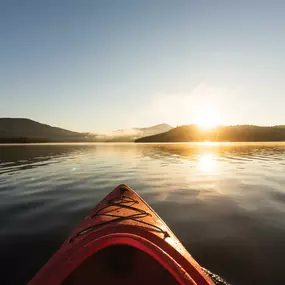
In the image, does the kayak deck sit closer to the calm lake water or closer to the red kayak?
the red kayak

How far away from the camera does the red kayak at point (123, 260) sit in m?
3.81

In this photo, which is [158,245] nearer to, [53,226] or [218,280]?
[218,280]

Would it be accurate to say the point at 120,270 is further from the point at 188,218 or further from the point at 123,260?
the point at 188,218

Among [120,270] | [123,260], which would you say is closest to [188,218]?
[123,260]

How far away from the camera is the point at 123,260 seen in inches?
196

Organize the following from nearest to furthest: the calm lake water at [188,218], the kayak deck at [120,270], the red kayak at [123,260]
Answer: the red kayak at [123,260] < the kayak deck at [120,270] < the calm lake water at [188,218]

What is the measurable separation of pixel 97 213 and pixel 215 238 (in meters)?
4.11

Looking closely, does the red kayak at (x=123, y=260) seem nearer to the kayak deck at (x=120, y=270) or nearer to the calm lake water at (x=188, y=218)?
the kayak deck at (x=120, y=270)

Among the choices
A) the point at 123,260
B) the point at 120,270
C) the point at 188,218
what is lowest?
the point at 188,218

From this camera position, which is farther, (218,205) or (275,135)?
(275,135)

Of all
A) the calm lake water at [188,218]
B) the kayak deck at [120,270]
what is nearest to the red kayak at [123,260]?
the kayak deck at [120,270]

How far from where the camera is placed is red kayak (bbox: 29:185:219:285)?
3814 millimetres

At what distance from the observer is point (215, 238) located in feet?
23.7

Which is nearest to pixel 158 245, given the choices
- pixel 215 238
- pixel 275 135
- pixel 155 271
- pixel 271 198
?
pixel 155 271
